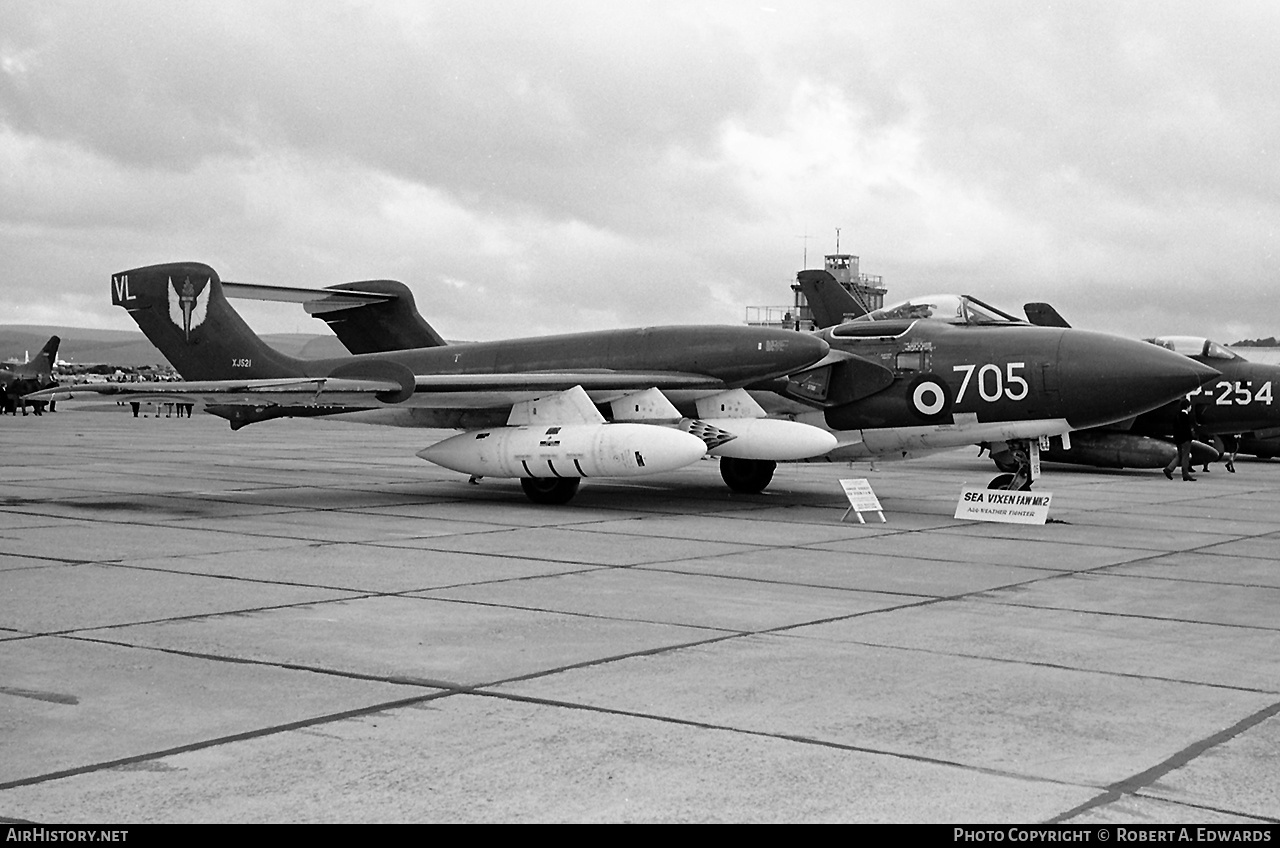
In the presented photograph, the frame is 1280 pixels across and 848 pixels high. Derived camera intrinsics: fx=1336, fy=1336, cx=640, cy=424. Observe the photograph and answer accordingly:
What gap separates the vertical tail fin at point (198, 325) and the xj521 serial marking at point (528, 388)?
0.02m

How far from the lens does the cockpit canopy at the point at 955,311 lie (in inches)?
605

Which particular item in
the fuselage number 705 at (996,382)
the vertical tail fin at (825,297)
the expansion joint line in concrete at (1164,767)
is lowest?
the expansion joint line in concrete at (1164,767)

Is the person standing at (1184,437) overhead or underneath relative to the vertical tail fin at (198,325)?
underneath

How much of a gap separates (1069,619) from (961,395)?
701 centimetres

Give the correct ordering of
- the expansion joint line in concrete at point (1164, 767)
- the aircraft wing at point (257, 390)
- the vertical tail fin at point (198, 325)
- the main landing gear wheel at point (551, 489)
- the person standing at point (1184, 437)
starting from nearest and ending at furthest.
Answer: the expansion joint line in concrete at point (1164, 767) < the aircraft wing at point (257, 390) < the main landing gear wheel at point (551, 489) < the vertical tail fin at point (198, 325) < the person standing at point (1184, 437)

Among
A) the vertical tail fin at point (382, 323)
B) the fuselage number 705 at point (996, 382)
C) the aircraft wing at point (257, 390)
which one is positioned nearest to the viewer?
the aircraft wing at point (257, 390)

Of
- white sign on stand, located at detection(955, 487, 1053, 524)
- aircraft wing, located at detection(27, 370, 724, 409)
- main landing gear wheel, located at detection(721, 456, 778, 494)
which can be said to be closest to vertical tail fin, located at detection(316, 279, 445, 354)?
aircraft wing, located at detection(27, 370, 724, 409)

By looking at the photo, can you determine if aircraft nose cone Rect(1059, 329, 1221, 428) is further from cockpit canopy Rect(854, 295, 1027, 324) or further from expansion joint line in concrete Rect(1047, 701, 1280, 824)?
expansion joint line in concrete Rect(1047, 701, 1280, 824)

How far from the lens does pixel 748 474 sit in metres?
16.7

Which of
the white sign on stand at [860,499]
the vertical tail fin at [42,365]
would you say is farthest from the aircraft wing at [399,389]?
the vertical tail fin at [42,365]

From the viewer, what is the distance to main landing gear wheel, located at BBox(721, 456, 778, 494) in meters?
16.7

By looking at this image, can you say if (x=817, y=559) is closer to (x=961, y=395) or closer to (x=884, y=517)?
(x=884, y=517)

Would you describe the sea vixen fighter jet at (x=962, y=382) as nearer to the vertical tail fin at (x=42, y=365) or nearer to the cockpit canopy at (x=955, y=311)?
the cockpit canopy at (x=955, y=311)

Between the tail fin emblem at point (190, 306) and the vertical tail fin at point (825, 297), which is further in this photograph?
the vertical tail fin at point (825, 297)
